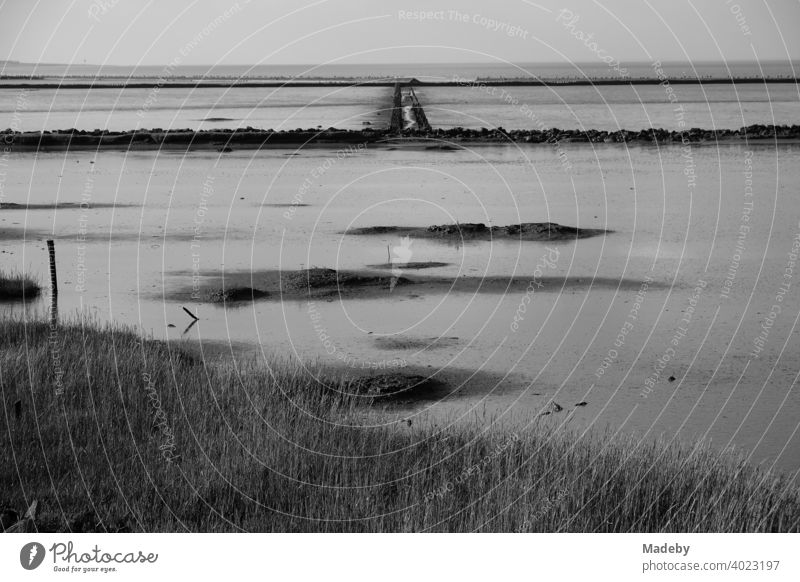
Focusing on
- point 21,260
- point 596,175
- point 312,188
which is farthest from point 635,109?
point 21,260

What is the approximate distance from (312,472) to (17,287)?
7.14m

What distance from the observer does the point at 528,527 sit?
584cm

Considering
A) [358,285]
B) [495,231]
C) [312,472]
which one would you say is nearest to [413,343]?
[358,285]

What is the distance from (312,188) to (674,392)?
1351 cm

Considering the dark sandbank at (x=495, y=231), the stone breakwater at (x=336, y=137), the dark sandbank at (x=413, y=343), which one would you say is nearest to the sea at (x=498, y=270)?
the dark sandbank at (x=413, y=343)

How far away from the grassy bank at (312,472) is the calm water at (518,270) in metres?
1.11

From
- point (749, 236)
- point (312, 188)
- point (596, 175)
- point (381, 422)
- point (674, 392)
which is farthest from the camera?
point (596, 175)

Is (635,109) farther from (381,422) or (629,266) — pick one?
(381,422)

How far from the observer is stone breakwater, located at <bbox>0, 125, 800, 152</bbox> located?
32.4 metres

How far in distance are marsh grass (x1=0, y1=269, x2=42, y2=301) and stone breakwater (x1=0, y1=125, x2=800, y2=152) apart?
19.4 metres

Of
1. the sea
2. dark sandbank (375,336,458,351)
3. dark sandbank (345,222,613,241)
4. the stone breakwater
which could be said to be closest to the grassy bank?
the sea

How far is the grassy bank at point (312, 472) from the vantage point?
5914 mm

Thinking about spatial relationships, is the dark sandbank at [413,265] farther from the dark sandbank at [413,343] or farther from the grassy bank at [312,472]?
the grassy bank at [312,472]

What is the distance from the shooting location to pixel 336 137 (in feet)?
112
